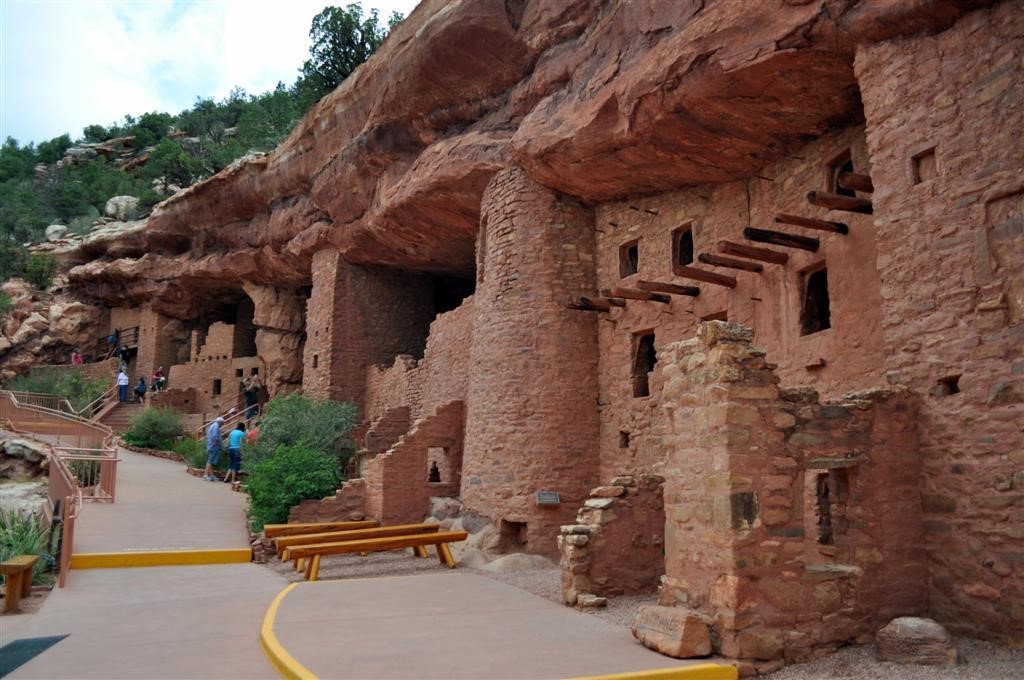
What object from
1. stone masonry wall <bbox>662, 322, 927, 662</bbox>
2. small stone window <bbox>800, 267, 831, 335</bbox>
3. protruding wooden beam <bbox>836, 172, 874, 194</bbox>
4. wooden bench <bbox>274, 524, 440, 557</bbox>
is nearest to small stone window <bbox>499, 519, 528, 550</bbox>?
wooden bench <bbox>274, 524, 440, 557</bbox>

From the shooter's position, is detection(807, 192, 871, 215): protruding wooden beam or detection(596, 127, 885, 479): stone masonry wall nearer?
detection(807, 192, 871, 215): protruding wooden beam

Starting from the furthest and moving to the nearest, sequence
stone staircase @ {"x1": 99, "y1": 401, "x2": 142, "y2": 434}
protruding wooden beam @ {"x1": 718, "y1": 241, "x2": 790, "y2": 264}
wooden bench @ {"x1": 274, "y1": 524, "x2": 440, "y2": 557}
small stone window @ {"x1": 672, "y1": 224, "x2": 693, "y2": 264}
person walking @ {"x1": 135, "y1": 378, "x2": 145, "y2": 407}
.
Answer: person walking @ {"x1": 135, "y1": 378, "x2": 145, "y2": 407}, stone staircase @ {"x1": 99, "y1": 401, "x2": 142, "y2": 434}, small stone window @ {"x1": 672, "y1": 224, "x2": 693, "y2": 264}, wooden bench @ {"x1": 274, "y1": 524, "x2": 440, "y2": 557}, protruding wooden beam @ {"x1": 718, "y1": 241, "x2": 790, "y2": 264}

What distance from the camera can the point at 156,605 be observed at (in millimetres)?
9008

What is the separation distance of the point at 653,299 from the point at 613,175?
224cm

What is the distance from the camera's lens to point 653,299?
13000 mm

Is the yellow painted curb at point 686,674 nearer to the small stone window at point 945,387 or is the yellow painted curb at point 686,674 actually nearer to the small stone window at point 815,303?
the small stone window at point 945,387

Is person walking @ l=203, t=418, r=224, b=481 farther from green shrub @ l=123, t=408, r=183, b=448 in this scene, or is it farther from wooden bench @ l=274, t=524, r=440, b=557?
wooden bench @ l=274, t=524, r=440, b=557

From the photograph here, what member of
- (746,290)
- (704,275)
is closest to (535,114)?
(704,275)

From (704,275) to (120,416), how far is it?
2327 cm

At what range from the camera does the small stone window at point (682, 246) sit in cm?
1351

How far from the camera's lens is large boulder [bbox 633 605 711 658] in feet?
20.2

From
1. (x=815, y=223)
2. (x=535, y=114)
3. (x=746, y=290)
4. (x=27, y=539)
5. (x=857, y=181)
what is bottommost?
(x=27, y=539)

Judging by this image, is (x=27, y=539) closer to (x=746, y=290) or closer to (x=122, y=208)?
(x=746, y=290)

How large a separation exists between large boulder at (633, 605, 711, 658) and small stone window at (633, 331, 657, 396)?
23.8 feet
